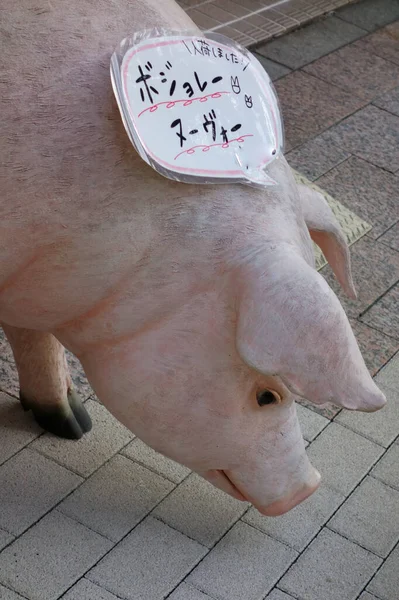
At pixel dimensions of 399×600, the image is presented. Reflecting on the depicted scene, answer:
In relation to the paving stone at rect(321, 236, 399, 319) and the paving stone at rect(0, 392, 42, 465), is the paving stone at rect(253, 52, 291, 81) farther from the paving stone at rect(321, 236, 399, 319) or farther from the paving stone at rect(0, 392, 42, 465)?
the paving stone at rect(0, 392, 42, 465)

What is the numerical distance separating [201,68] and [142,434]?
0.89 m

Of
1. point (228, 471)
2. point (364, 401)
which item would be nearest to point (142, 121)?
point (364, 401)

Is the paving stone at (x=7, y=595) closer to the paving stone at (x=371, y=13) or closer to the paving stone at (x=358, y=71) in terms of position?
the paving stone at (x=358, y=71)

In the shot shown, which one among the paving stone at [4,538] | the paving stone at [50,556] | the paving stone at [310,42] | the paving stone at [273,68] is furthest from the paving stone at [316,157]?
the paving stone at [4,538]

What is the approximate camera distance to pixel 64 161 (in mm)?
2186

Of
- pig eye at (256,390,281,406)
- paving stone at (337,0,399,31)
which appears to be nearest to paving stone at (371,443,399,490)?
pig eye at (256,390,281,406)

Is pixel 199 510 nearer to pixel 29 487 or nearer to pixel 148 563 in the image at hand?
pixel 148 563

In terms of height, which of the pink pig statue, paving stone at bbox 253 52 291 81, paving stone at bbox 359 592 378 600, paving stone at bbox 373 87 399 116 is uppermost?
the pink pig statue

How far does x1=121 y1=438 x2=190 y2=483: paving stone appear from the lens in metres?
3.18

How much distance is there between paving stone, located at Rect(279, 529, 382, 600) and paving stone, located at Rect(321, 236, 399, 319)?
1.33 m

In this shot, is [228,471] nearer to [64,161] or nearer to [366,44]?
[64,161]

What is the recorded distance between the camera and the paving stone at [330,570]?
114 inches

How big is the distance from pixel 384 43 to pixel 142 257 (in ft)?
16.4

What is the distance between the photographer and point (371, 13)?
23.7ft
